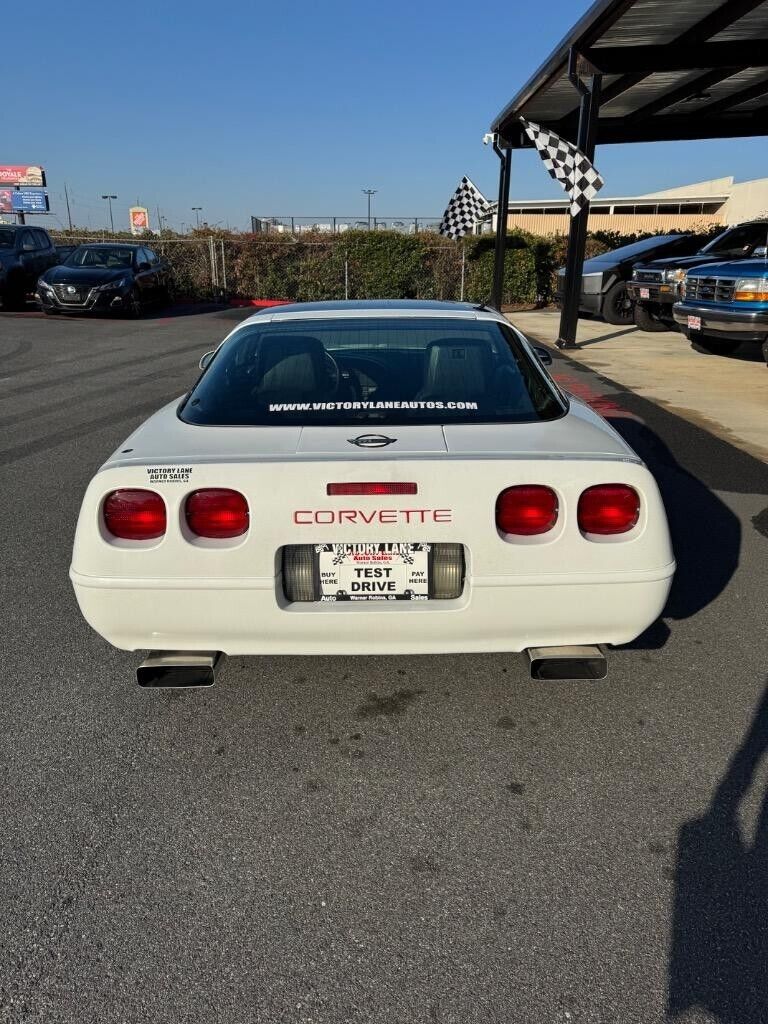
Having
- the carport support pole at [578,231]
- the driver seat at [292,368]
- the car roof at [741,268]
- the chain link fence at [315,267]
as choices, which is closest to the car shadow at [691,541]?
the driver seat at [292,368]

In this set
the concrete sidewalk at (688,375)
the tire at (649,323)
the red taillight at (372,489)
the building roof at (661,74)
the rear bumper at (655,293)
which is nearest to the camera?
the red taillight at (372,489)

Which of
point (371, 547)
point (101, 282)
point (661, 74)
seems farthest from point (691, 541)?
point (101, 282)

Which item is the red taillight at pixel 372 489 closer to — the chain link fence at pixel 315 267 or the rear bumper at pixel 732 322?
the rear bumper at pixel 732 322

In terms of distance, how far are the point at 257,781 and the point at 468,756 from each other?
67cm

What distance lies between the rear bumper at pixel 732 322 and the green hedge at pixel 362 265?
1009 cm

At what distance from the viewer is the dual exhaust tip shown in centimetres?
241

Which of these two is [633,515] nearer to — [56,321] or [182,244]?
[56,321]

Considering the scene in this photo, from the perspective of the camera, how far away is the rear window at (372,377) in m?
2.70

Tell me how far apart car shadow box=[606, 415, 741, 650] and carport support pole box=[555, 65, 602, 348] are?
6642mm

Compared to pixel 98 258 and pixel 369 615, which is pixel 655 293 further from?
pixel 369 615

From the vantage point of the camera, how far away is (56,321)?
51.8ft

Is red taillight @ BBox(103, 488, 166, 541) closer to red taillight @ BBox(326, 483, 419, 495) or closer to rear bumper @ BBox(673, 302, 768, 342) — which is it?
red taillight @ BBox(326, 483, 419, 495)

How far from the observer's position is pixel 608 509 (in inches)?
92.8

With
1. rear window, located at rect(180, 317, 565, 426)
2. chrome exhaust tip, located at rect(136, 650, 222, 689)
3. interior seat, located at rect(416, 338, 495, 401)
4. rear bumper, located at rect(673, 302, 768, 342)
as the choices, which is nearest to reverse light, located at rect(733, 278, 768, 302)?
rear bumper, located at rect(673, 302, 768, 342)
